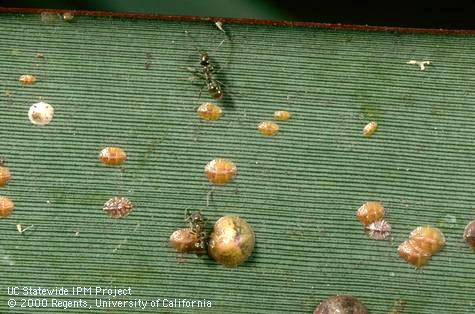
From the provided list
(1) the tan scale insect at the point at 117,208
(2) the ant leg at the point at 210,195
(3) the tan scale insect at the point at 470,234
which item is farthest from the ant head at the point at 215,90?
(3) the tan scale insect at the point at 470,234

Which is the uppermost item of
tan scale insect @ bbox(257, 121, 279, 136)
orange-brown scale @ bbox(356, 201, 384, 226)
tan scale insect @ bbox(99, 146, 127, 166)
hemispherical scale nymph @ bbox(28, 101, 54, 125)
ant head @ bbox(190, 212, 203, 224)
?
hemispherical scale nymph @ bbox(28, 101, 54, 125)

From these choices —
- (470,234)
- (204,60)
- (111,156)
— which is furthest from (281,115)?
(470,234)

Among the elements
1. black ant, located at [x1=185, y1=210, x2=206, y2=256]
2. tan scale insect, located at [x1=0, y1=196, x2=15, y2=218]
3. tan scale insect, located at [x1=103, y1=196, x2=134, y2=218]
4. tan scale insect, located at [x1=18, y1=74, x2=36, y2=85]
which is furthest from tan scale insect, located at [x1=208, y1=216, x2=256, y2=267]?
tan scale insect, located at [x1=18, y1=74, x2=36, y2=85]

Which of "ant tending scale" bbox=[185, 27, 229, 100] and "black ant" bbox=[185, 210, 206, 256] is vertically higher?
"ant tending scale" bbox=[185, 27, 229, 100]

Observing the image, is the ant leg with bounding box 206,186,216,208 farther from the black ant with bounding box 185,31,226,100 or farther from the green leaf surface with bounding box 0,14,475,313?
the black ant with bounding box 185,31,226,100

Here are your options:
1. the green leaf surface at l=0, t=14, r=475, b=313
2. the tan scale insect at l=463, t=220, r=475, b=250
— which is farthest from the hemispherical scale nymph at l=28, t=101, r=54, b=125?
the tan scale insect at l=463, t=220, r=475, b=250

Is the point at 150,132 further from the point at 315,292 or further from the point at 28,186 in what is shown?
the point at 315,292

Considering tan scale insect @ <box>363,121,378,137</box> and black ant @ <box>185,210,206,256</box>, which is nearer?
black ant @ <box>185,210,206,256</box>

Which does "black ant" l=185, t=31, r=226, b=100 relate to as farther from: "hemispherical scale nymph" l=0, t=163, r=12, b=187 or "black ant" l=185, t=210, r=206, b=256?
"hemispherical scale nymph" l=0, t=163, r=12, b=187
